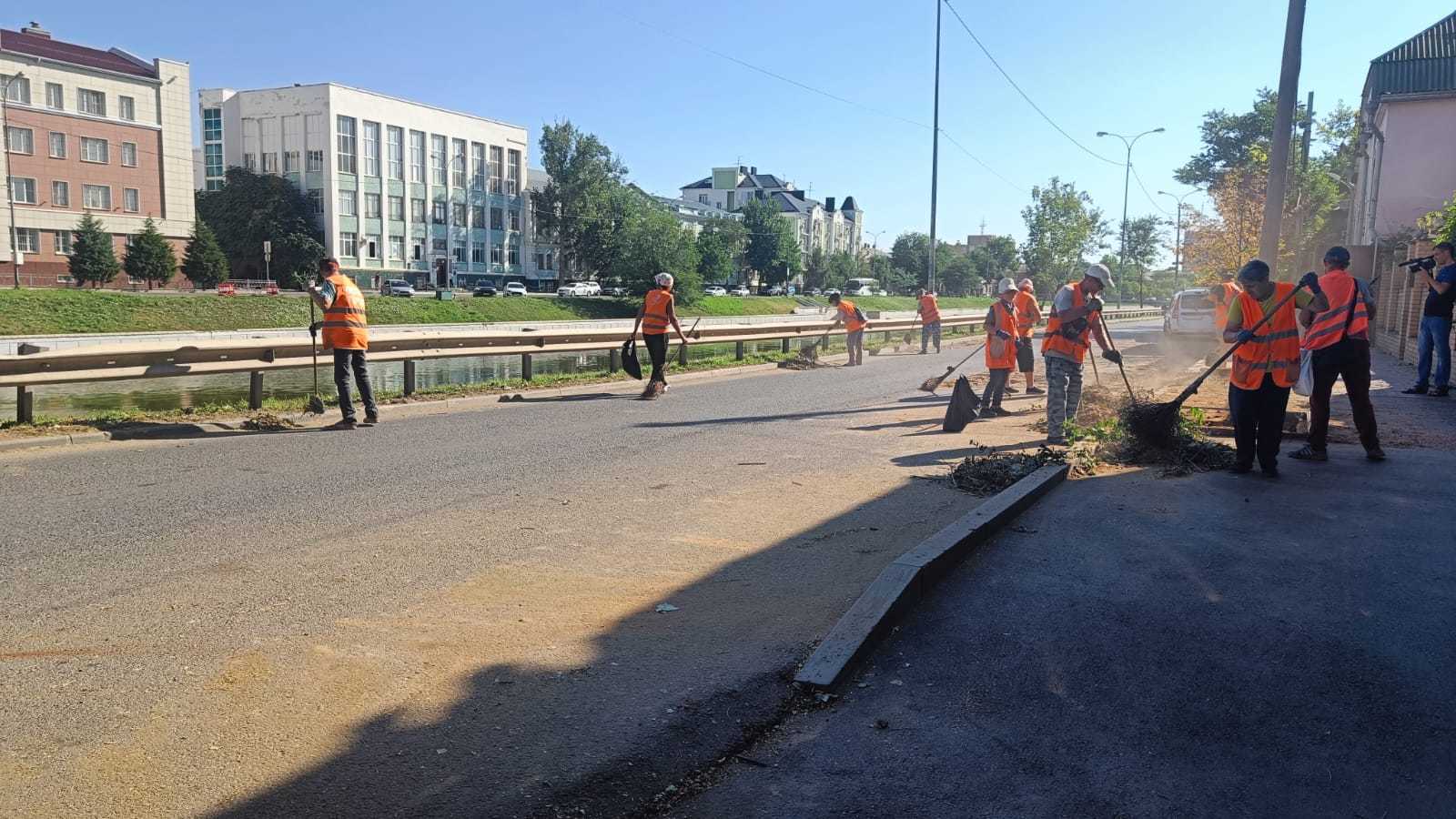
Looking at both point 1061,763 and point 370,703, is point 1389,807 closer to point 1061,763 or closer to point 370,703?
point 1061,763

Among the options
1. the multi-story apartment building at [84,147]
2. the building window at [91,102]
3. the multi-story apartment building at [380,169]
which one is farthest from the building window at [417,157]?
the building window at [91,102]

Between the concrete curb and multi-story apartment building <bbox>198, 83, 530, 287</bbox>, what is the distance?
68.0 metres

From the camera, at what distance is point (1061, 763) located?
3.35 m

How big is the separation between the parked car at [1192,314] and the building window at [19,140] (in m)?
57.1

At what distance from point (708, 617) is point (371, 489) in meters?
3.75

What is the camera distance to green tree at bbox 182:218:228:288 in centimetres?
5528

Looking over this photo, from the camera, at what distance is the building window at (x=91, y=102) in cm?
5797

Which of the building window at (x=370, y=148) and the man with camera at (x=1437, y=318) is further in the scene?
the building window at (x=370, y=148)

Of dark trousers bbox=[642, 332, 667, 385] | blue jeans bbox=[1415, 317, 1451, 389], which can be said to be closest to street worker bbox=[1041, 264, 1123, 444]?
blue jeans bbox=[1415, 317, 1451, 389]

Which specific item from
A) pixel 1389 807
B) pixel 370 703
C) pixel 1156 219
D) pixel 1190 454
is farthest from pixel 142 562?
pixel 1156 219

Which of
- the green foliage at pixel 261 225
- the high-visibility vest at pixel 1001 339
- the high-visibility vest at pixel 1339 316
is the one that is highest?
the green foliage at pixel 261 225

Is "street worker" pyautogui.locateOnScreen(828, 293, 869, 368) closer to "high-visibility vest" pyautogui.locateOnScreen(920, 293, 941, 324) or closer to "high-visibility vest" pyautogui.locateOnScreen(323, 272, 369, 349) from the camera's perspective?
"high-visibility vest" pyautogui.locateOnScreen(920, 293, 941, 324)

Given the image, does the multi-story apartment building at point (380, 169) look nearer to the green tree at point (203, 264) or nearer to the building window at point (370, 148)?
the building window at point (370, 148)

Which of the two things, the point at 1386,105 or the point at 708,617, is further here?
the point at 1386,105
